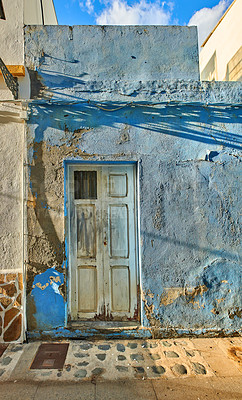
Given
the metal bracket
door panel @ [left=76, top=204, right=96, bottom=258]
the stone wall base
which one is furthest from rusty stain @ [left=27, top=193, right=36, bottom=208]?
the metal bracket

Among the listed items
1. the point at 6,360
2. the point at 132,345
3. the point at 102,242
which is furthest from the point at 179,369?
the point at 6,360

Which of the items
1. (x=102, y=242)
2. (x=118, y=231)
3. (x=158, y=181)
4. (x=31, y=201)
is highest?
(x=158, y=181)

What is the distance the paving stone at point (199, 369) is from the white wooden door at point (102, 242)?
1101 millimetres

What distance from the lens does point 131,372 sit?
3.26 m

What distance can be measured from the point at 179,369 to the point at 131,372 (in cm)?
53

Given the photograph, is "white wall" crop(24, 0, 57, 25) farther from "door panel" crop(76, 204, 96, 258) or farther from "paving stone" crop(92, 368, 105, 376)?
"paving stone" crop(92, 368, 105, 376)

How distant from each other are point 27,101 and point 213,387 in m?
4.13

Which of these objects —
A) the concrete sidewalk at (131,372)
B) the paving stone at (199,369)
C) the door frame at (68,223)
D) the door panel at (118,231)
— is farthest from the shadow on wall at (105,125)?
the paving stone at (199,369)

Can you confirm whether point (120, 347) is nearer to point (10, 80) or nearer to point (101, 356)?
point (101, 356)

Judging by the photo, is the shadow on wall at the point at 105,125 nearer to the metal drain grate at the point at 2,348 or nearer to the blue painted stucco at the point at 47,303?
the blue painted stucco at the point at 47,303

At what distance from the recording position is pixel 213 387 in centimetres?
301

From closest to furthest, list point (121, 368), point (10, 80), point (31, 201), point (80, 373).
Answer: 1. point (80, 373)
2. point (121, 368)
3. point (10, 80)
4. point (31, 201)

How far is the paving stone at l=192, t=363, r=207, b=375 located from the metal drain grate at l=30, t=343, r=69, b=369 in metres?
1.48

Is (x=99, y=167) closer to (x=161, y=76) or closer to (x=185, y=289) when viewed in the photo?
(x=161, y=76)
